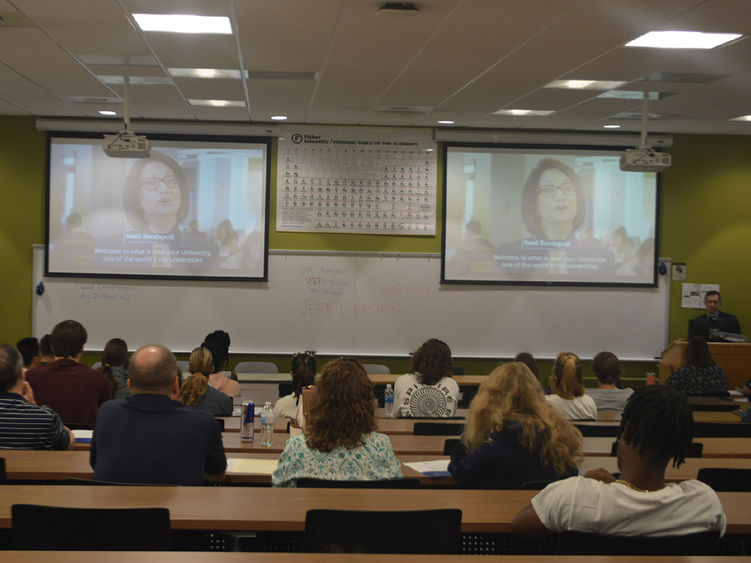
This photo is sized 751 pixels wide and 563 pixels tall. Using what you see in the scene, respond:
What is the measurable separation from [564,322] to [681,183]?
2236mm

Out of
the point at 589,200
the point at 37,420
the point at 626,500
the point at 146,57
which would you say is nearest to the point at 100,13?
the point at 146,57

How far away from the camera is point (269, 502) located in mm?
2576

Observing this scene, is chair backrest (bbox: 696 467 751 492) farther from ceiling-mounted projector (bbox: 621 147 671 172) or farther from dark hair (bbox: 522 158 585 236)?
dark hair (bbox: 522 158 585 236)

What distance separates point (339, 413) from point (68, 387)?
7.73 feet

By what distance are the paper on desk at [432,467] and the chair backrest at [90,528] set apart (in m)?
1.39

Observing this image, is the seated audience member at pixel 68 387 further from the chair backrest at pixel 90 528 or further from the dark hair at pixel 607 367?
the dark hair at pixel 607 367

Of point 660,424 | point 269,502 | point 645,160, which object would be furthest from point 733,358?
point 269,502

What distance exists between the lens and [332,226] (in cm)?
865

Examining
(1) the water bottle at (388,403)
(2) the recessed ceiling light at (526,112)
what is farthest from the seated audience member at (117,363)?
(2) the recessed ceiling light at (526,112)

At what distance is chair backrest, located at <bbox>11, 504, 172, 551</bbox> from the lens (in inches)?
86.7

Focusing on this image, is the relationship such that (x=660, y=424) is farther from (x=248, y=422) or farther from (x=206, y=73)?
(x=206, y=73)

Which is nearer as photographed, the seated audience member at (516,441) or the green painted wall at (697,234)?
the seated audience member at (516,441)

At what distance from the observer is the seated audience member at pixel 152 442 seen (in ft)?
9.32

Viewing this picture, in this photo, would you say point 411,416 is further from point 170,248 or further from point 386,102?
point 170,248
